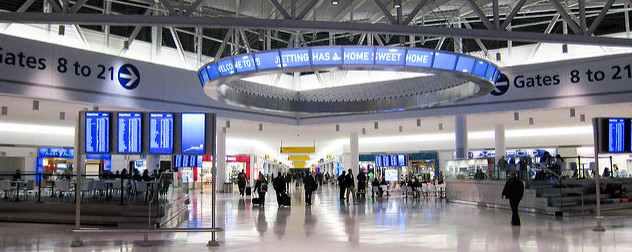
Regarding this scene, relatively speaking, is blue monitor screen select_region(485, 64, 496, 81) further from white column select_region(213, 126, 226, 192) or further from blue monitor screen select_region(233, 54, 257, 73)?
white column select_region(213, 126, 226, 192)

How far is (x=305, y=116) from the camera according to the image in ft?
99.1

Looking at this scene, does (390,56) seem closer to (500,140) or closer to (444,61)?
(444,61)

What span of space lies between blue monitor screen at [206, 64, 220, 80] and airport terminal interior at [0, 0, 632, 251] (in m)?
0.06

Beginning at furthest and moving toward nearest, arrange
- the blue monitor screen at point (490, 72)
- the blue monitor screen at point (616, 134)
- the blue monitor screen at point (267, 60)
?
the blue monitor screen at point (490, 72), the blue monitor screen at point (267, 60), the blue monitor screen at point (616, 134)

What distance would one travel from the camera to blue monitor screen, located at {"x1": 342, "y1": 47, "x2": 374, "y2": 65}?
13039mm

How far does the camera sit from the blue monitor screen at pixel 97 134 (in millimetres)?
10312

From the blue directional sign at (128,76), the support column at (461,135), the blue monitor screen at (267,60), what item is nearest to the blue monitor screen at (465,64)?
the blue monitor screen at (267,60)

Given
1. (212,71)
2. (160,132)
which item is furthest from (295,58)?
(160,132)

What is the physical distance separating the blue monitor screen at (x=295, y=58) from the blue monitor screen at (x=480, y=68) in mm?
4698

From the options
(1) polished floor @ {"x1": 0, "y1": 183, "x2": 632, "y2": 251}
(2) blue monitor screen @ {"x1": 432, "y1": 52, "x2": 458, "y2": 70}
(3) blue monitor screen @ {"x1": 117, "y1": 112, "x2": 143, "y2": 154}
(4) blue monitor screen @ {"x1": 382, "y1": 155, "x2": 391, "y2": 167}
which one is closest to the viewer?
(1) polished floor @ {"x1": 0, "y1": 183, "x2": 632, "y2": 251}

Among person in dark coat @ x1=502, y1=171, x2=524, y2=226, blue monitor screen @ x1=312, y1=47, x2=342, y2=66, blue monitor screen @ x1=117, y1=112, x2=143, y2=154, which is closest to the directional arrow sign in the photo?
person in dark coat @ x1=502, y1=171, x2=524, y2=226

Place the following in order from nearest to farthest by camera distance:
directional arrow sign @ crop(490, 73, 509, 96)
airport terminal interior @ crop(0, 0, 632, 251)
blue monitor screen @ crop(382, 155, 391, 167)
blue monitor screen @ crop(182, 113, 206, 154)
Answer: blue monitor screen @ crop(182, 113, 206, 154) < airport terminal interior @ crop(0, 0, 632, 251) < directional arrow sign @ crop(490, 73, 509, 96) < blue monitor screen @ crop(382, 155, 391, 167)

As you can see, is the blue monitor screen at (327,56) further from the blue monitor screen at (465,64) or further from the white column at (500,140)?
the white column at (500,140)

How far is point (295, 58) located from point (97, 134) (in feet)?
16.5
